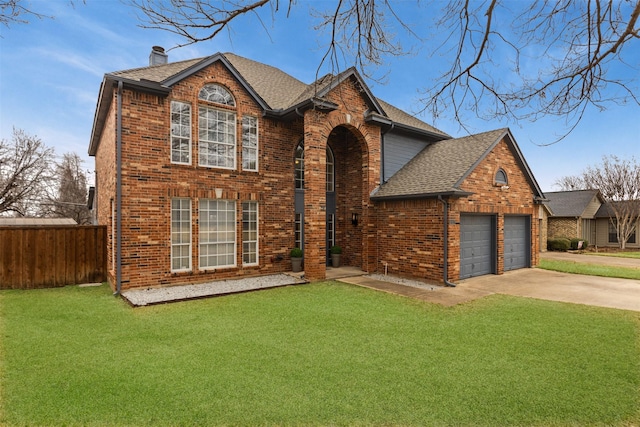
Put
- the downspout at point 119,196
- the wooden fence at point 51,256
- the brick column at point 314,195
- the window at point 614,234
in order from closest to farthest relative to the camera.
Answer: the downspout at point 119,196 → the wooden fence at point 51,256 → the brick column at point 314,195 → the window at point 614,234

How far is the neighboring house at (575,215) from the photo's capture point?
85.9 ft

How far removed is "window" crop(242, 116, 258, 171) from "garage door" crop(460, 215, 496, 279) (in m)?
7.73

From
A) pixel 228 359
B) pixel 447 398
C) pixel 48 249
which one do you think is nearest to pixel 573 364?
pixel 447 398

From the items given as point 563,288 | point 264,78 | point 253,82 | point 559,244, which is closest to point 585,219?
point 559,244

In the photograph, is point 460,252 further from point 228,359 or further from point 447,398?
point 228,359

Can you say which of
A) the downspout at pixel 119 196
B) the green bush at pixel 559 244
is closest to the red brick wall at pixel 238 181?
the downspout at pixel 119 196

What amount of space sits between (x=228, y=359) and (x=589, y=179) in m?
41.3

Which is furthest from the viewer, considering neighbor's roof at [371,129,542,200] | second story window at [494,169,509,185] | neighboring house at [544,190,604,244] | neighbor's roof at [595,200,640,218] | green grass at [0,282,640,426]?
neighboring house at [544,190,604,244]

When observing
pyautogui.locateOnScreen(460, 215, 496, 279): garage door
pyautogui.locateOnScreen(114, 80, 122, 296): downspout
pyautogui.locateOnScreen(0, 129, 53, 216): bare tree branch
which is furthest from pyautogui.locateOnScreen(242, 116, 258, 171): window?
pyautogui.locateOnScreen(0, 129, 53, 216): bare tree branch

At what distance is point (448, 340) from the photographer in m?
5.51

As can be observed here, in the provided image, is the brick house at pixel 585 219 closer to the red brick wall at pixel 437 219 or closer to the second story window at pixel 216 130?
the red brick wall at pixel 437 219

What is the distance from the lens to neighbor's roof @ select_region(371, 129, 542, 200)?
10781mm

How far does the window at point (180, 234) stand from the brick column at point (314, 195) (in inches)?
152

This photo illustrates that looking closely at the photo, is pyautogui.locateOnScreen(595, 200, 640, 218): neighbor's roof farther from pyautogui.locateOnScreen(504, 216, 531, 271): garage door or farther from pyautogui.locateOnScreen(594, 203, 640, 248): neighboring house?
pyautogui.locateOnScreen(504, 216, 531, 271): garage door
